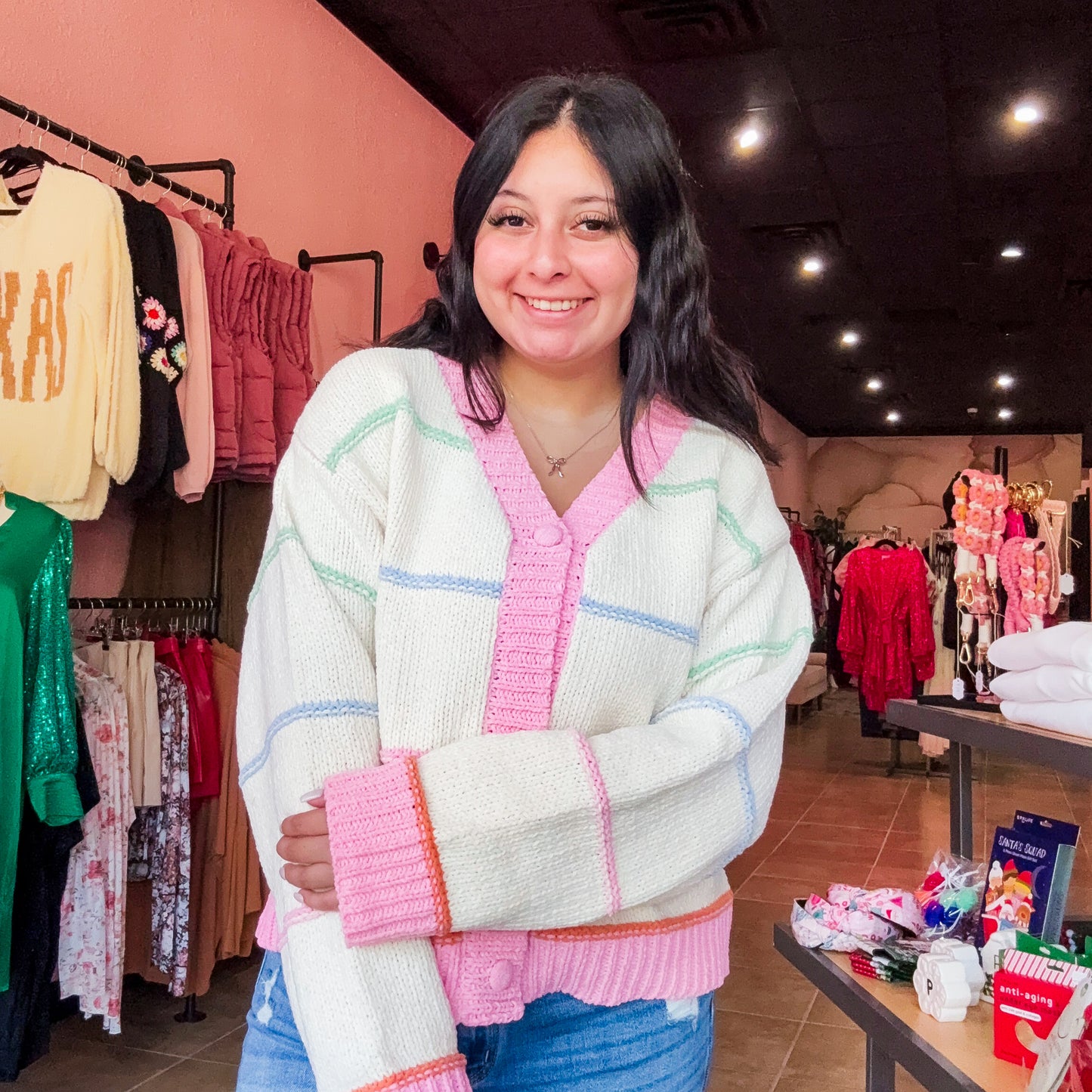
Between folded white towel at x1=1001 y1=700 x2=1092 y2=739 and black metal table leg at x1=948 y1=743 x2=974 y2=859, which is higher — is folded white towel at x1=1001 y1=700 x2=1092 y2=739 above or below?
above

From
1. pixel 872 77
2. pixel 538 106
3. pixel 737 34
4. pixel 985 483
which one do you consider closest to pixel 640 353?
pixel 538 106

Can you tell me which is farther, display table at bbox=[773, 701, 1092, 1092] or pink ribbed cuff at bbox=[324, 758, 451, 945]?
display table at bbox=[773, 701, 1092, 1092]

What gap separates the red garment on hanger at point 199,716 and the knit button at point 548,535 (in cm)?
201

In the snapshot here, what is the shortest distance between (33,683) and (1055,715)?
190cm

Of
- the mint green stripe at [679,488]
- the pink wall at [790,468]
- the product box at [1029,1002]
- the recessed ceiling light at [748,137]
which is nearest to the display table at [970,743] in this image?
the product box at [1029,1002]

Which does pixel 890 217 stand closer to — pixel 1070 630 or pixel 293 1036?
pixel 1070 630

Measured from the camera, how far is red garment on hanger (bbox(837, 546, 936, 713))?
664cm

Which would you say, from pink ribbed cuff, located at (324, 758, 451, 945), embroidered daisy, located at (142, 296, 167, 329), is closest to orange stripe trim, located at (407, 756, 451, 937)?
pink ribbed cuff, located at (324, 758, 451, 945)

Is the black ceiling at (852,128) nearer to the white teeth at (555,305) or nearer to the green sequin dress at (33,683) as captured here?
the white teeth at (555,305)

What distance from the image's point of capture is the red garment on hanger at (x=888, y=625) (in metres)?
6.64

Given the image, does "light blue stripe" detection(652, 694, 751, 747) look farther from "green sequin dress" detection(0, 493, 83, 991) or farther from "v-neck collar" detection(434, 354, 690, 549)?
"green sequin dress" detection(0, 493, 83, 991)

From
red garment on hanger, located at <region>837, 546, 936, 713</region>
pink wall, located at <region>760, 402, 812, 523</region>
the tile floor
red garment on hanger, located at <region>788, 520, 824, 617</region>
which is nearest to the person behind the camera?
the tile floor

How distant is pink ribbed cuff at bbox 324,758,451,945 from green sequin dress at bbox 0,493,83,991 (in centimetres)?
153

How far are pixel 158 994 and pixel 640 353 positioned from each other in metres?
2.66
